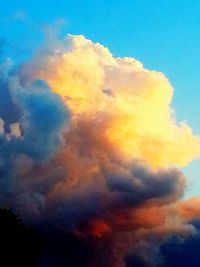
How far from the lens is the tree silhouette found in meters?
91.4

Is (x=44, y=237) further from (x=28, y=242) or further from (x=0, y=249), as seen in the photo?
(x=0, y=249)

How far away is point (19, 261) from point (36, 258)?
21.1 feet

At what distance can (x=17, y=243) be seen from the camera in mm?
93125

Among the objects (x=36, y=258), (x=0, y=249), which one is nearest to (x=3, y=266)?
(x=0, y=249)

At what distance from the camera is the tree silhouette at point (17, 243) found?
300 ft

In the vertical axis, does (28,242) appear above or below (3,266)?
above

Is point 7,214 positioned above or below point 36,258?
above

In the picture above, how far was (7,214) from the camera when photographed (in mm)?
96438

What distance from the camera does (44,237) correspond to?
326 feet

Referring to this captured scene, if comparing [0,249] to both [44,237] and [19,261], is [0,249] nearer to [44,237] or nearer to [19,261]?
[19,261]

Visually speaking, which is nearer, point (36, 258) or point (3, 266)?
point (3, 266)

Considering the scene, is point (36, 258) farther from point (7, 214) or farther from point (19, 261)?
point (7, 214)

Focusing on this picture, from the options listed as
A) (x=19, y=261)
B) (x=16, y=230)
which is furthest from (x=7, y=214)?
(x=19, y=261)

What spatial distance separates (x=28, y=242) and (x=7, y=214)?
25.7ft
